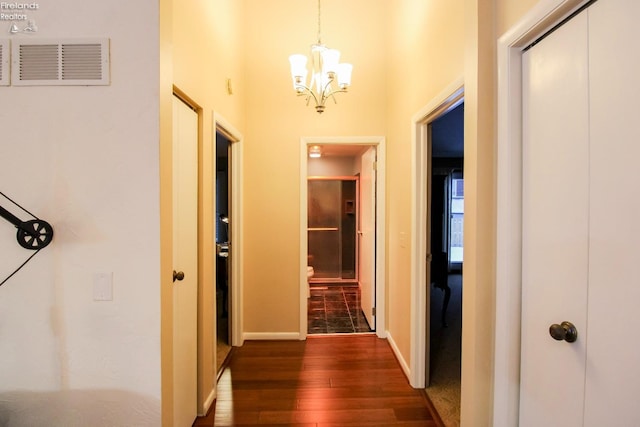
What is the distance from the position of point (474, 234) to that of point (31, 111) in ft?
6.24

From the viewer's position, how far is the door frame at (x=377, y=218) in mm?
2973

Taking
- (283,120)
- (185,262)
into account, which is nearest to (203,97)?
(185,262)

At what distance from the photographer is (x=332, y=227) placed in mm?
5461

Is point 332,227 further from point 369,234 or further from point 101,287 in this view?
point 101,287

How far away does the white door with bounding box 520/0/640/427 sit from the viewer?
0.80m

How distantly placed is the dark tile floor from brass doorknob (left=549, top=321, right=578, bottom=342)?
239cm

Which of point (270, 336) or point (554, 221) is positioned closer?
point (554, 221)

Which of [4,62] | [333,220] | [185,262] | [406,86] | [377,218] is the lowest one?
Result: [185,262]

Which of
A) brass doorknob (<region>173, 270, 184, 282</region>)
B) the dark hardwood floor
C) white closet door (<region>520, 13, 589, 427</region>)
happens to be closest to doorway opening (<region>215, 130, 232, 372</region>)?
the dark hardwood floor

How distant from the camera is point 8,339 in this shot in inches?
46.4

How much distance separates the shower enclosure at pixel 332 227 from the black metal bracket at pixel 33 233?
14.2 feet

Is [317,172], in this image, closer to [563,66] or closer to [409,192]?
[409,192]

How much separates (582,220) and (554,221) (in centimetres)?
11

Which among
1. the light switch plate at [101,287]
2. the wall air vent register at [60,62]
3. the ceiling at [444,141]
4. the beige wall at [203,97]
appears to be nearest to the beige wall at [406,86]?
the ceiling at [444,141]
